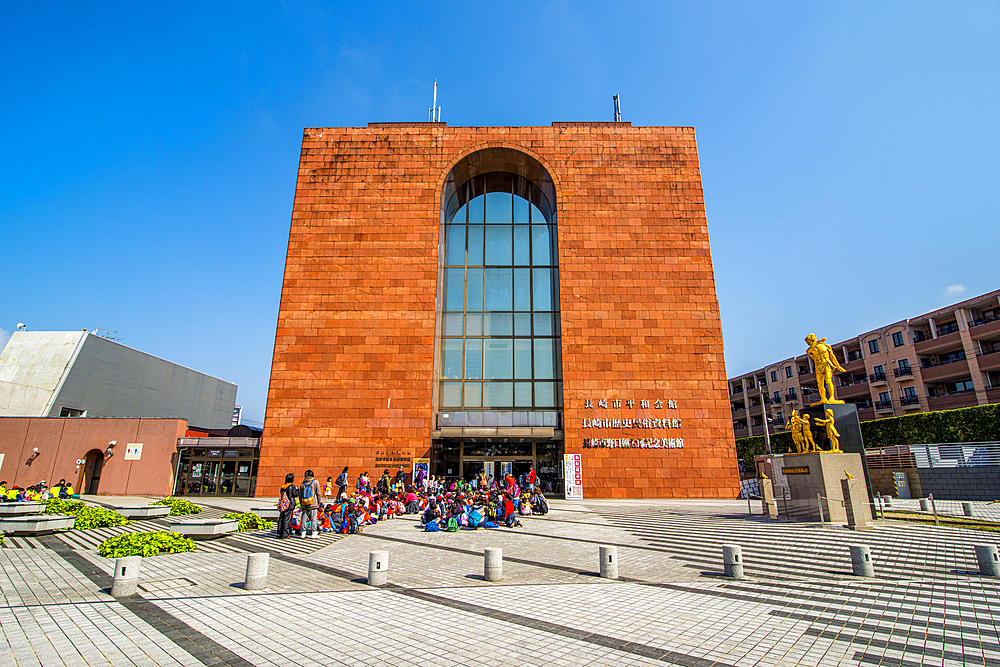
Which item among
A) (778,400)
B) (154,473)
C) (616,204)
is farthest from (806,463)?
(778,400)

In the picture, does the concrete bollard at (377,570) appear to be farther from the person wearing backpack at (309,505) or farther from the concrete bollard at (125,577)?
the person wearing backpack at (309,505)

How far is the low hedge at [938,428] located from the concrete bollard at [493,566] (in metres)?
33.4

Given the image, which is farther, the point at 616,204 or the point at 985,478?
the point at 616,204

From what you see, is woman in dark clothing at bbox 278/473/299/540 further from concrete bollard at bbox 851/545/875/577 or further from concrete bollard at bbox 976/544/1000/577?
concrete bollard at bbox 976/544/1000/577

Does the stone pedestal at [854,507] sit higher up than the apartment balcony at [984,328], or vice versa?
the apartment balcony at [984,328]

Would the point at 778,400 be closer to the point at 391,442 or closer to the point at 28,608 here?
the point at 391,442

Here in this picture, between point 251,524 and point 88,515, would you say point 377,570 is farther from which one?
point 88,515

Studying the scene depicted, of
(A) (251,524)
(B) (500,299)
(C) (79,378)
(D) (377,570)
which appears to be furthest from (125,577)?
(C) (79,378)

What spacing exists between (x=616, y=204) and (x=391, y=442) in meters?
20.8

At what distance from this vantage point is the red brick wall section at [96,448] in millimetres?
30875

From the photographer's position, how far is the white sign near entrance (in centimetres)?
2781

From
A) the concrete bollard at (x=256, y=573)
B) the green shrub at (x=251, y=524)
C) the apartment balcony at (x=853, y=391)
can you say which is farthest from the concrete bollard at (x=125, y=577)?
the apartment balcony at (x=853, y=391)

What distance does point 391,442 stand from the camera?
2812cm

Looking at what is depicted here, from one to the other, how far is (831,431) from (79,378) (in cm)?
6138
